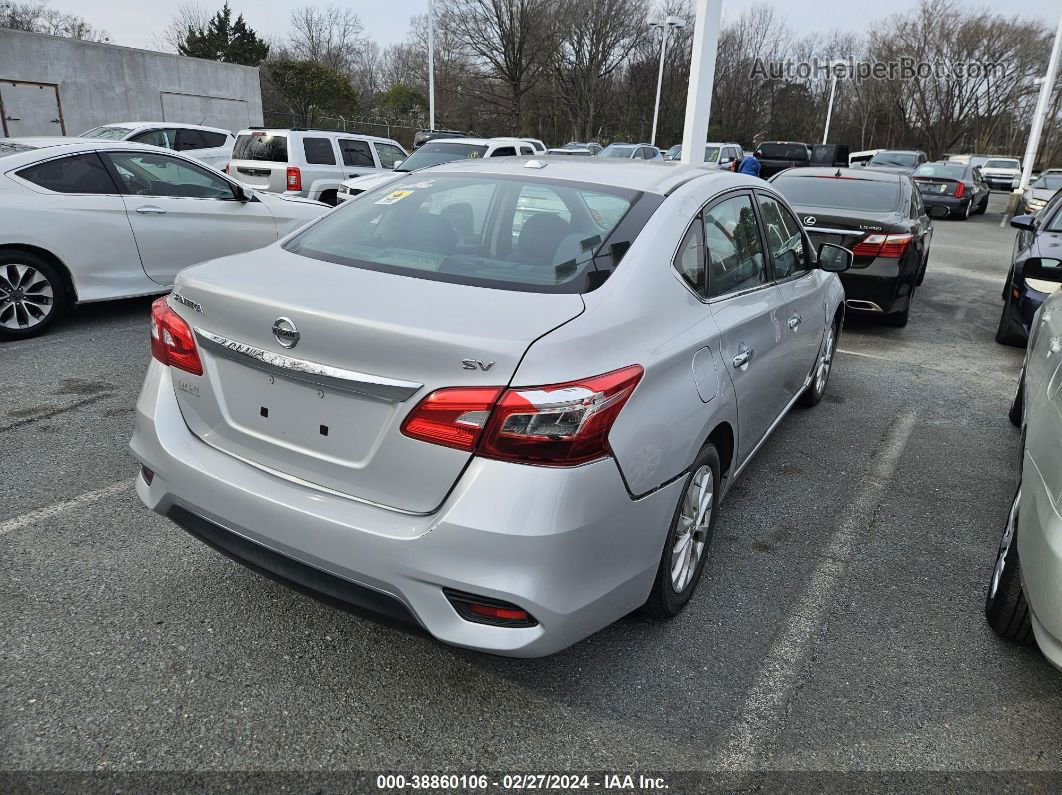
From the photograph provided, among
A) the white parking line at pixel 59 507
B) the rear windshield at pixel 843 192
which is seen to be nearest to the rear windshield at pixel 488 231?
the white parking line at pixel 59 507

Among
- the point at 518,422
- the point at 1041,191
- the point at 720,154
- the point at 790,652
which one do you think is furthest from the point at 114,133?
the point at 1041,191

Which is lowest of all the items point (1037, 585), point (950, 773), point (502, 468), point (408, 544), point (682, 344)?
point (950, 773)

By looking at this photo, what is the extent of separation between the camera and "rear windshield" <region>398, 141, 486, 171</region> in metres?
12.8

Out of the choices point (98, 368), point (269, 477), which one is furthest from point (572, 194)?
Answer: point (98, 368)

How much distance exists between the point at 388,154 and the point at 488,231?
12635 millimetres

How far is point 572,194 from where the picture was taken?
2.97 meters

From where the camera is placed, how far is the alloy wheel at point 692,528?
2715 mm

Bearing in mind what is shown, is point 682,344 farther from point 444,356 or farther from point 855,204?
point 855,204

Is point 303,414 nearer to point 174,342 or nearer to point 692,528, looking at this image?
point 174,342

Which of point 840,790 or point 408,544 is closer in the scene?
point 408,544

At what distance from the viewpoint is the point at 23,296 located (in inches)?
235

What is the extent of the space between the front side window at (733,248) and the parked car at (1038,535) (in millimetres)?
1214

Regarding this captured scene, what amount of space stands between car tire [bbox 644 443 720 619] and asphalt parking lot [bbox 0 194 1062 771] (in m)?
0.14

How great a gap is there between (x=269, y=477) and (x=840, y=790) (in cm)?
192
